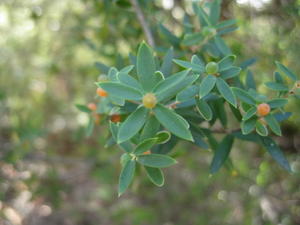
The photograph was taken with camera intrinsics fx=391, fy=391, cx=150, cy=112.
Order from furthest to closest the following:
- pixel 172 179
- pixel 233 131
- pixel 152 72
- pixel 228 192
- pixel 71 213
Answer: pixel 71 213 → pixel 172 179 → pixel 228 192 → pixel 233 131 → pixel 152 72

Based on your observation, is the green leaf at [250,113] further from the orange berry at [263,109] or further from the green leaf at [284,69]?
the green leaf at [284,69]

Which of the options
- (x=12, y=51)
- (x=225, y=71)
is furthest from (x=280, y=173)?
(x=12, y=51)

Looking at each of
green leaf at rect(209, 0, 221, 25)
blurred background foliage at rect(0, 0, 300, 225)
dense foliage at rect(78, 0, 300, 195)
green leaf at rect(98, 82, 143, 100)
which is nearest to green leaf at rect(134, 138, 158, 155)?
dense foliage at rect(78, 0, 300, 195)

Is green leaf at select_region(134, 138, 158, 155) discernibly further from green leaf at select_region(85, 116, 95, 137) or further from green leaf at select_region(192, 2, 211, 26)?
green leaf at select_region(192, 2, 211, 26)

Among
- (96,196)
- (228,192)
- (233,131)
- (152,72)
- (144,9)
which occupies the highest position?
(152,72)

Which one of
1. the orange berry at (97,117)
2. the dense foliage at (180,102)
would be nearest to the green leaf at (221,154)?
the dense foliage at (180,102)

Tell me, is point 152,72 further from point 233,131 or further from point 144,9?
point 144,9
